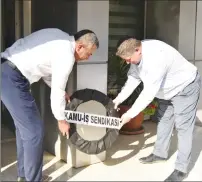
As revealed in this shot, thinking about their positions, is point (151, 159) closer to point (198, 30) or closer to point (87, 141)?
point (87, 141)

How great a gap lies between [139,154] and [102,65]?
1223mm

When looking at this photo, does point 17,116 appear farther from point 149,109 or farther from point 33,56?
point 149,109

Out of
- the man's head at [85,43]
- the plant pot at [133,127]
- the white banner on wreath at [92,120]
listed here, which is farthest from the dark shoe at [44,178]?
the plant pot at [133,127]

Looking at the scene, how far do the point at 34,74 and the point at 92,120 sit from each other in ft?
2.51

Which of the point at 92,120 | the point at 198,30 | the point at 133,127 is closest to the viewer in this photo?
the point at 92,120

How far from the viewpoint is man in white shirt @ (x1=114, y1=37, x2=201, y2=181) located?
3518 mm

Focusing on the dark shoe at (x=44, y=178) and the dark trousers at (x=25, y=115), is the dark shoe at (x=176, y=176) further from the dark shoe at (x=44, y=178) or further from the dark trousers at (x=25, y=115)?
the dark trousers at (x=25, y=115)

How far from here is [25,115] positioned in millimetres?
3324

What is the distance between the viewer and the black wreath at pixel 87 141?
3.83 metres

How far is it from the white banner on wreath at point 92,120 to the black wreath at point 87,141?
0.09 meters

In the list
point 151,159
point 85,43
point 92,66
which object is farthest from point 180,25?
point 85,43

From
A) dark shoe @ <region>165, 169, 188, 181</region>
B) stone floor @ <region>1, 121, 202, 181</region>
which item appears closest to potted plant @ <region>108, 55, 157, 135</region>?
stone floor @ <region>1, 121, 202, 181</region>

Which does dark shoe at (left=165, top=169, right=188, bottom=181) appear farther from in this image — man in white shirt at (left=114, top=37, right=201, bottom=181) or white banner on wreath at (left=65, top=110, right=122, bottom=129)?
white banner on wreath at (left=65, top=110, right=122, bottom=129)

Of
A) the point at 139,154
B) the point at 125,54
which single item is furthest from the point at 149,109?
the point at 125,54
